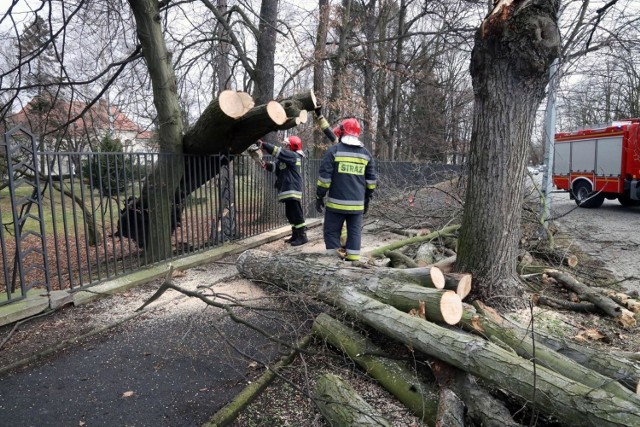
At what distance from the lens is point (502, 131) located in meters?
3.68

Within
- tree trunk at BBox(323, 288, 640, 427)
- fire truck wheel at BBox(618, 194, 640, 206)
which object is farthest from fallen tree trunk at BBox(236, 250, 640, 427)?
fire truck wheel at BBox(618, 194, 640, 206)

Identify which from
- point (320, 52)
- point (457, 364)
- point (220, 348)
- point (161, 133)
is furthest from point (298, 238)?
point (320, 52)

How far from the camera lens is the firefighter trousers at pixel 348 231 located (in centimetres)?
530

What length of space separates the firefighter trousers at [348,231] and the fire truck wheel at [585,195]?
1210 centimetres

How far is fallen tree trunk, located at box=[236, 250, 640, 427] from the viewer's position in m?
1.98

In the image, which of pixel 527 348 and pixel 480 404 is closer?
pixel 480 404

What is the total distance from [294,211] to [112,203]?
2698 mm

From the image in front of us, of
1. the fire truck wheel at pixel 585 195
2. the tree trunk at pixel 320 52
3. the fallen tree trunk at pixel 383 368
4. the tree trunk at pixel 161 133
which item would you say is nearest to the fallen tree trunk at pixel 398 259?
the fallen tree trunk at pixel 383 368

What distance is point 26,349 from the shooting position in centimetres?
325

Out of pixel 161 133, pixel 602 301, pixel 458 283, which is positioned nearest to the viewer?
pixel 458 283

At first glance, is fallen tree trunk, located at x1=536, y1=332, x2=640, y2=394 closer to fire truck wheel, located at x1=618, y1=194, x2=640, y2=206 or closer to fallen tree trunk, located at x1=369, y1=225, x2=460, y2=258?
fallen tree trunk, located at x1=369, y1=225, x2=460, y2=258

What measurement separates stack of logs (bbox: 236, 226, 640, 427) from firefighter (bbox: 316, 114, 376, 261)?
1.60 m

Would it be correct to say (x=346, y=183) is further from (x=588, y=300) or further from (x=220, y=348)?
(x=588, y=300)

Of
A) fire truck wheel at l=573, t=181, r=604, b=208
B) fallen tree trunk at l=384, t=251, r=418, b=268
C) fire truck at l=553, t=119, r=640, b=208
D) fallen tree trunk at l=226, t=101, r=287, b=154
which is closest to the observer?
fallen tree trunk at l=384, t=251, r=418, b=268
